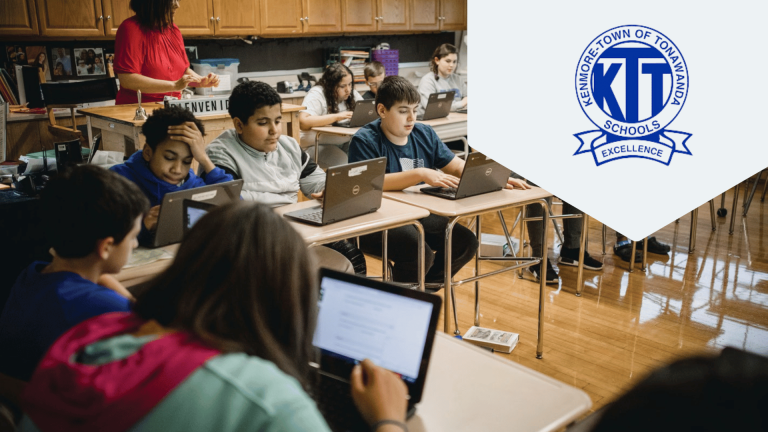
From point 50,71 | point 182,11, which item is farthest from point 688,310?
point 50,71

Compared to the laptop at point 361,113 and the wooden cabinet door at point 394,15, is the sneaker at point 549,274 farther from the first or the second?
the wooden cabinet door at point 394,15

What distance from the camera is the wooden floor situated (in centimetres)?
255

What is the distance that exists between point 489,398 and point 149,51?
2.99 metres

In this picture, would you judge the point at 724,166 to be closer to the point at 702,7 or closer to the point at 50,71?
the point at 702,7

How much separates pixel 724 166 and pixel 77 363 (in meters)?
0.82

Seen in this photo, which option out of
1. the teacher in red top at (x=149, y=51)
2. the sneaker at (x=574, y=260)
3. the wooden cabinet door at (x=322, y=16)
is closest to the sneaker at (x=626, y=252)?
the sneaker at (x=574, y=260)

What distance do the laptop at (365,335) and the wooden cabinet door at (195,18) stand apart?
4.47m

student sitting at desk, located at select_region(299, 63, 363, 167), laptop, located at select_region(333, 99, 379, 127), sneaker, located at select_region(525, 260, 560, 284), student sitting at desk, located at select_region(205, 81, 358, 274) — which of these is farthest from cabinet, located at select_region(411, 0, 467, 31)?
student sitting at desk, located at select_region(205, 81, 358, 274)

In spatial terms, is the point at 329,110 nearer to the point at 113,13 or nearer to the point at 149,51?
the point at 149,51

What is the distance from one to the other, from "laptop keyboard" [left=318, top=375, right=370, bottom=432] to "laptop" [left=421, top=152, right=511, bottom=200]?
1.38m

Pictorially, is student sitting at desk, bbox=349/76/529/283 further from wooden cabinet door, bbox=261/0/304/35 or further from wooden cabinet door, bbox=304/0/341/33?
wooden cabinet door, bbox=304/0/341/33

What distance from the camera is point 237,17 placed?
540cm

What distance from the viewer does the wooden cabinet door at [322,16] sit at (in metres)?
5.84

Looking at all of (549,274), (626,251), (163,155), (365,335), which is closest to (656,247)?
(626,251)
